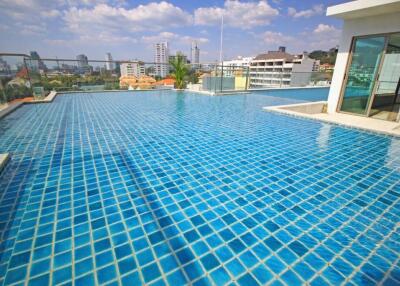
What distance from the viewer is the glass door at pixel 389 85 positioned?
5.47 m

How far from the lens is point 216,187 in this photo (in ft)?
8.12

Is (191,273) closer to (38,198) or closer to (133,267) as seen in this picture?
(133,267)

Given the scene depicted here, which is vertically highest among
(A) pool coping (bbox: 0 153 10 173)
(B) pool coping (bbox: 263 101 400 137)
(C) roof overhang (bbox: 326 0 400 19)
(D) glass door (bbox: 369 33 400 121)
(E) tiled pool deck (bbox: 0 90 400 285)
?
(C) roof overhang (bbox: 326 0 400 19)

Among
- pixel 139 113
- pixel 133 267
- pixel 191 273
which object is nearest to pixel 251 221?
pixel 191 273

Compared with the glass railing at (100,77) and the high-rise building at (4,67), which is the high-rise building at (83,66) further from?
the high-rise building at (4,67)

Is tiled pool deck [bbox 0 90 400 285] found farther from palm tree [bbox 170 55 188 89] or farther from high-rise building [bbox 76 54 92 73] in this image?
palm tree [bbox 170 55 188 89]

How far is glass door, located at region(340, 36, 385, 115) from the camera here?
18.0 feet

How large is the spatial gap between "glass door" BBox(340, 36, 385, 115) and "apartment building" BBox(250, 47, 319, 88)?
6.98 metres

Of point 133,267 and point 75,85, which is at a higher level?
point 75,85

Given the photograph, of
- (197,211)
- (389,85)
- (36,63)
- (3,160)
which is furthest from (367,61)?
(36,63)

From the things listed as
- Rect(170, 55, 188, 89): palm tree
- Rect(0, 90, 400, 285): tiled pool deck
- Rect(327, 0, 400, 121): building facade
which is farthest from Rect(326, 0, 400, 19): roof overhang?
Rect(170, 55, 188, 89): palm tree

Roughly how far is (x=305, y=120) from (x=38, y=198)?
6161mm

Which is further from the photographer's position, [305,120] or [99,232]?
[305,120]

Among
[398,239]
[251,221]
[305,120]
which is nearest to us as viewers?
[398,239]
